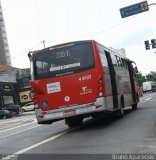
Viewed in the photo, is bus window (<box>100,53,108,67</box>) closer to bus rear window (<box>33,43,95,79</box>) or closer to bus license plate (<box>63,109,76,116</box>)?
bus rear window (<box>33,43,95,79</box>)

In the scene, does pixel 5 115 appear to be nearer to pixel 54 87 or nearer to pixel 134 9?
pixel 134 9

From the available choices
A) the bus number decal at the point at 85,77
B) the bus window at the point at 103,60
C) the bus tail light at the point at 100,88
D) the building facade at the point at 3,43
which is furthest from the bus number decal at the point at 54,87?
the building facade at the point at 3,43

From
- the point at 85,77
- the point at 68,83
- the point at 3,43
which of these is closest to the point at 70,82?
the point at 68,83

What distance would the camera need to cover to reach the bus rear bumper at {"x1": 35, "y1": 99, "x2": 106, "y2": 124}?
1553 cm

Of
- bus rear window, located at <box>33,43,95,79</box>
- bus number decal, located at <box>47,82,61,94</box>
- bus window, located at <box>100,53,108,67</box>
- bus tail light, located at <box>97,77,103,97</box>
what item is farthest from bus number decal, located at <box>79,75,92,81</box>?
bus window, located at <box>100,53,108,67</box>

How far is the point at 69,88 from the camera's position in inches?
625

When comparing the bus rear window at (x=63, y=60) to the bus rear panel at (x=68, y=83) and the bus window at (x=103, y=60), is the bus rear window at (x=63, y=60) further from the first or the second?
the bus window at (x=103, y=60)

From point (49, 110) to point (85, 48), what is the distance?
247cm

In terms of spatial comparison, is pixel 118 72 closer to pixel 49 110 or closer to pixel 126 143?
pixel 49 110

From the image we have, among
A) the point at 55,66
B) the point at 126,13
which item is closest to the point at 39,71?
the point at 55,66

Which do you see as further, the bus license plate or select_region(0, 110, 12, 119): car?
select_region(0, 110, 12, 119): car

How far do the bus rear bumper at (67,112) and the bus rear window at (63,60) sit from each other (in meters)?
1.22

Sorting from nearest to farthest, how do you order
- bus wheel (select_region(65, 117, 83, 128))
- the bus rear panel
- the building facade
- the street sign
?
the bus rear panel < bus wheel (select_region(65, 117, 83, 128)) < the street sign < the building facade

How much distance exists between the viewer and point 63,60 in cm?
1614
